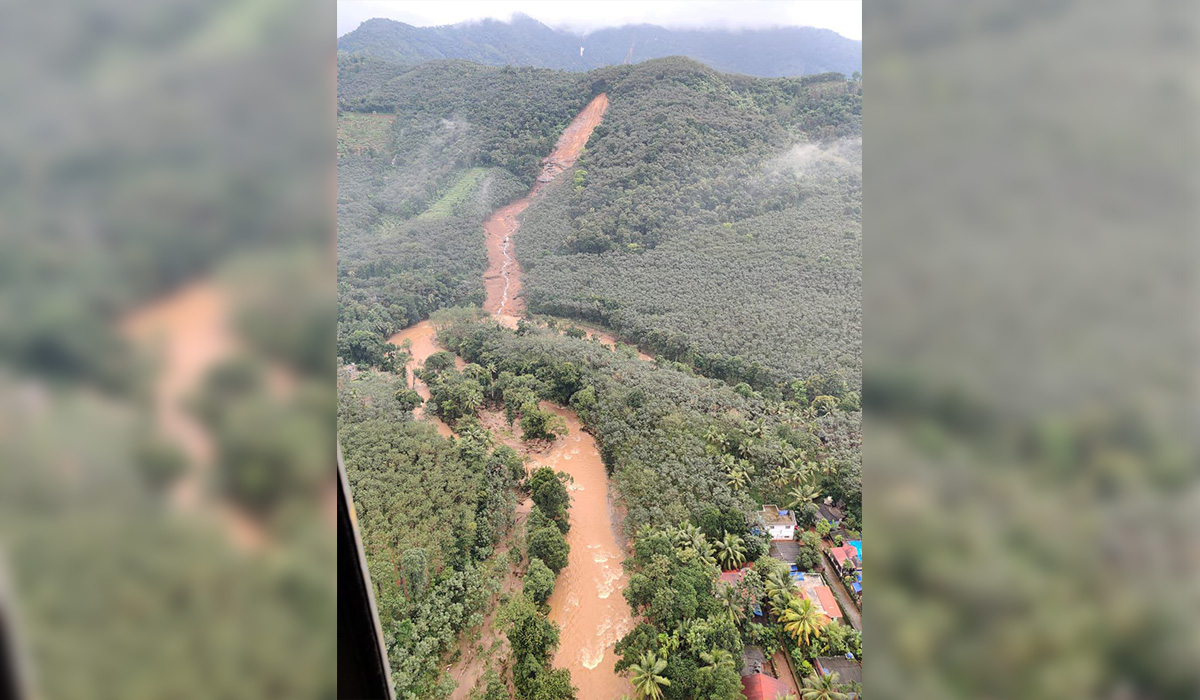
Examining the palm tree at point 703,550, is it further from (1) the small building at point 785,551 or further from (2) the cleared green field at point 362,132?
(2) the cleared green field at point 362,132

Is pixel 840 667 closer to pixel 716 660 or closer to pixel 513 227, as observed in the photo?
pixel 716 660

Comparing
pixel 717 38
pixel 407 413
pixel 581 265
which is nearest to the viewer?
pixel 407 413

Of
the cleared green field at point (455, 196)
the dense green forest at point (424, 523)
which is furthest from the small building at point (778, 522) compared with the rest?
the cleared green field at point (455, 196)
